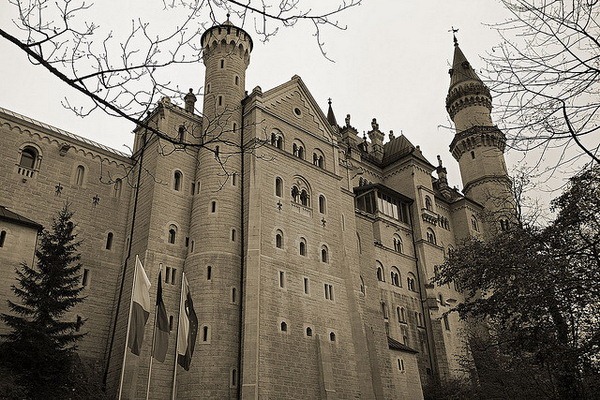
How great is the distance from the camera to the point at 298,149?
124 feet

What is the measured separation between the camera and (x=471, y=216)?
53656 mm

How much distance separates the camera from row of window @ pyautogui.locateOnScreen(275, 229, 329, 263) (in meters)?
32.4

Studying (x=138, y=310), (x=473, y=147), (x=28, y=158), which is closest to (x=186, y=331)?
(x=138, y=310)

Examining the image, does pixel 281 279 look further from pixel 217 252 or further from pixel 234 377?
pixel 234 377

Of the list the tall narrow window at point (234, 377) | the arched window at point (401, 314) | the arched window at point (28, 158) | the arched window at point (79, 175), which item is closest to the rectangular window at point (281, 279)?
the tall narrow window at point (234, 377)

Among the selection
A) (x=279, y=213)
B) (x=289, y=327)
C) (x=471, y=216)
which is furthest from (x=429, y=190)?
(x=289, y=327)

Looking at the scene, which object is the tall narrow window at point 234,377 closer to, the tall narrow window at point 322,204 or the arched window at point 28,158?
the tall narrow window at point 322,204

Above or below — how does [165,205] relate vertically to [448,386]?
above

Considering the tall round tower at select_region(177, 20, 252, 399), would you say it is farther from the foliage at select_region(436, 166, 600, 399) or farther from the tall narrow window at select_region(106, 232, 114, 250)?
the foliage at select_region(436, 166, 600, 399)

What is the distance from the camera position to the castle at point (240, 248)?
27766 mm

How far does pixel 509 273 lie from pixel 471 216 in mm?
38931

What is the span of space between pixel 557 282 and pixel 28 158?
28461 mm

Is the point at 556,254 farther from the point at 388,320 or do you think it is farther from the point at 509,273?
the point at 388,320

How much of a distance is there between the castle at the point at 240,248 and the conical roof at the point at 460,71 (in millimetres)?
24687
